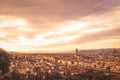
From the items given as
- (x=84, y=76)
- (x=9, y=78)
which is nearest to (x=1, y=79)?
(x=9, y=78)

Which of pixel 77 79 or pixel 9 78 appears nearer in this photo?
pixel 9 78

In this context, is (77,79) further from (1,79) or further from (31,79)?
(1,79)

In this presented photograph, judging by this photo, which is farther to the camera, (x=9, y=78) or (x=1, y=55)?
(x=9, y=78)

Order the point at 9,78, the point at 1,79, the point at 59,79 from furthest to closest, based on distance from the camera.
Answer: the point at 59,79 < the point at 9,78 < the point at 1,79

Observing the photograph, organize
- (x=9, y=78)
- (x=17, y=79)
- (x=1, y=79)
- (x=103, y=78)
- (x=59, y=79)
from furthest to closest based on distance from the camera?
(x=103, y=78) < (x=59, y=79) < (x=17, y=79) < (x=9, y=78) < (x=1, y=79)

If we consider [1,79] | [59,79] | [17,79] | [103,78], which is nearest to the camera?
[1,79]

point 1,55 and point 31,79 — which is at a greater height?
point 1,55

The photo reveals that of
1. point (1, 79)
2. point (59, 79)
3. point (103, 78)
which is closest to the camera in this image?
point (1, 79)

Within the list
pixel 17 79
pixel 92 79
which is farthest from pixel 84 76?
pixel 17 79

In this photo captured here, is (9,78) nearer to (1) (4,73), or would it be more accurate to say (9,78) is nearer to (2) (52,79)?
(1) (4,73)
